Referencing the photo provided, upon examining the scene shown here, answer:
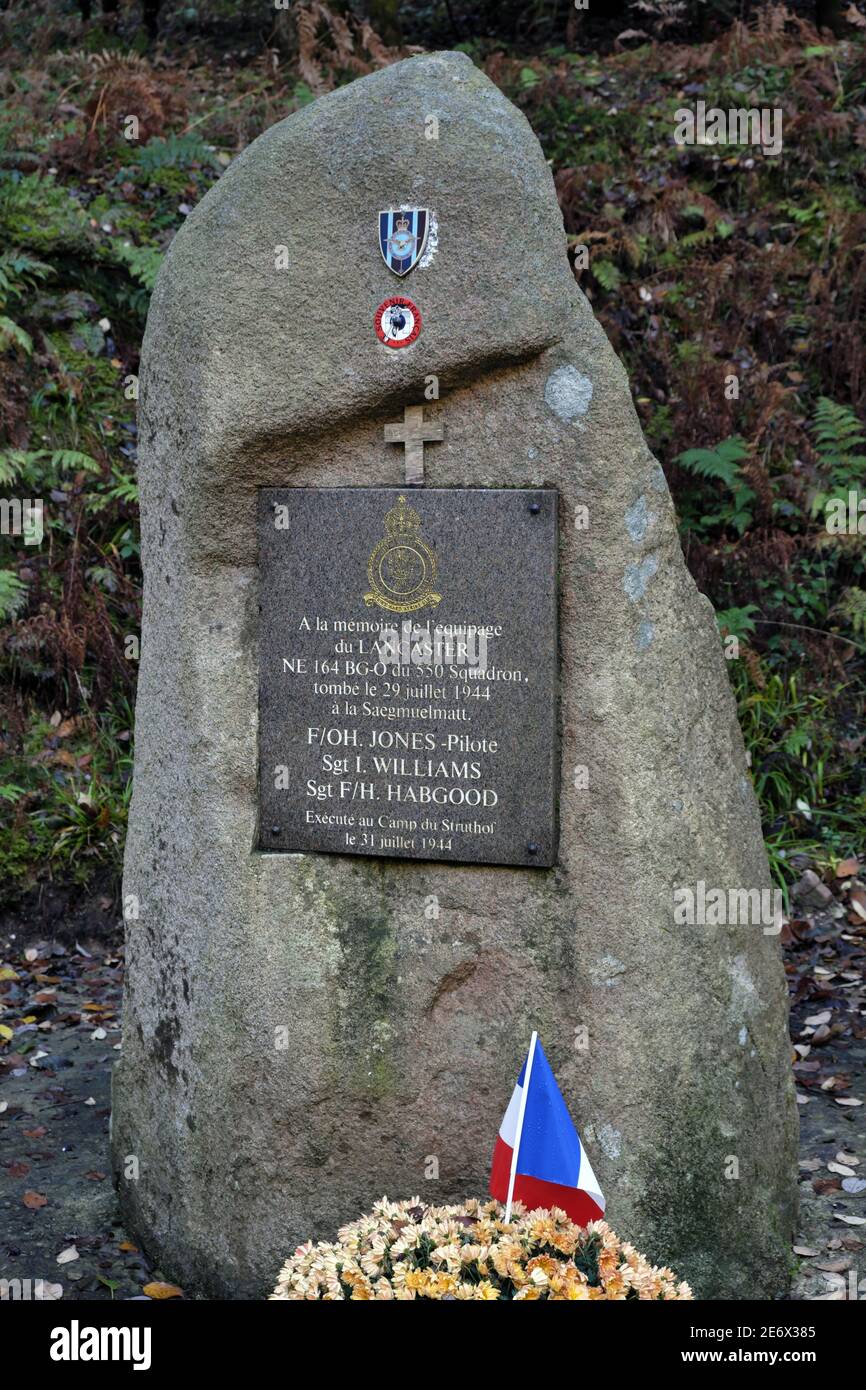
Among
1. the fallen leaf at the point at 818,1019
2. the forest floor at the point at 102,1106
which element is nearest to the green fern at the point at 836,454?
the forest floor at the point at 102,1106

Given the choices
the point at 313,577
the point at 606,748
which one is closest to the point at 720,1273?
the point at 606,748

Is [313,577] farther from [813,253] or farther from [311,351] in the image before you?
[813,253]

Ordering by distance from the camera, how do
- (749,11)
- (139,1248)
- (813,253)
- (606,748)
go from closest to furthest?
(606,748) → (139,1248) → (813,253) → (749,11)

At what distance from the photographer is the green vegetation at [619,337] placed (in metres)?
6.70

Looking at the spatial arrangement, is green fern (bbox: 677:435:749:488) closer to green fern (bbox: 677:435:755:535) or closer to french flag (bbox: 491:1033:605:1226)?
green fern (bbox: 677:435:755:535)

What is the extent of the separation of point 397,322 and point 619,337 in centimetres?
503

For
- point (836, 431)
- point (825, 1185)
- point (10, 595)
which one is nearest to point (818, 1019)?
point (825, 1185)

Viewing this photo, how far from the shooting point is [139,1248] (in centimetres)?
392

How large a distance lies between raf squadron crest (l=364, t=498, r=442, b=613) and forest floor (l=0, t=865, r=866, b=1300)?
194 centimetres

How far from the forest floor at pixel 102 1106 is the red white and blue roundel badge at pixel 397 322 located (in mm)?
2558

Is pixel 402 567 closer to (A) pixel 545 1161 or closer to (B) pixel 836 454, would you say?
(A) pixel 545 1161

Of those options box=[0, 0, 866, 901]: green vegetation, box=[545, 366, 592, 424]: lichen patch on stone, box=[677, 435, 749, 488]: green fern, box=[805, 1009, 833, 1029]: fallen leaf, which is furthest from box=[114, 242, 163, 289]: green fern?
box=[805, 1009, 833, 1029]: fallen leaf

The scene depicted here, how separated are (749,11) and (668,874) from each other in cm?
985

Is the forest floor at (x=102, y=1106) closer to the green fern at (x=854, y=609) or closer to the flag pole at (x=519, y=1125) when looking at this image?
the flag pole at (x=519, y=1125)
